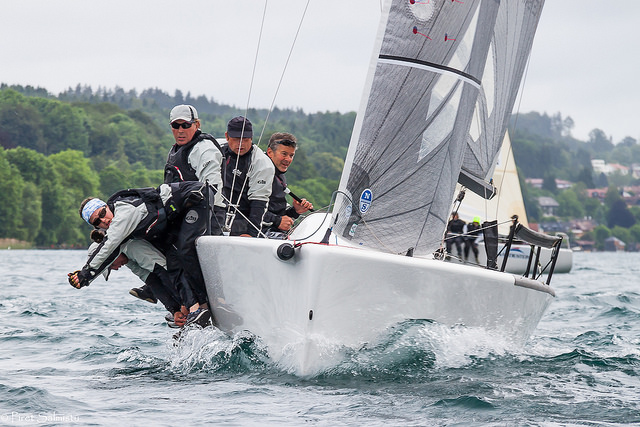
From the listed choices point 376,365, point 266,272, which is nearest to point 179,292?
point 266,272

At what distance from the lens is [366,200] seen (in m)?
6.97

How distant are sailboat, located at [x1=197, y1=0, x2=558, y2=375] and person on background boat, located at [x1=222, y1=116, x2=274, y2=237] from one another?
0.60 meters

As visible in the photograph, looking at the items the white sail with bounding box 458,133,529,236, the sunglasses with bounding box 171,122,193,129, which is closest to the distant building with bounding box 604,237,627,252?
the white sail with bounding box 458,133,529,236

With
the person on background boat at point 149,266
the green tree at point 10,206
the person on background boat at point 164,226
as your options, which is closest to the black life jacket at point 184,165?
the person on background boat at point 164,226

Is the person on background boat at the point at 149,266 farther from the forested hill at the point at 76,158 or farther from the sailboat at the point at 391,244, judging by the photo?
the forested hill at the point at 76,158

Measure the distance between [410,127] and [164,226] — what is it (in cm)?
197

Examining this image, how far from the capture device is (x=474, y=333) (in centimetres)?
680

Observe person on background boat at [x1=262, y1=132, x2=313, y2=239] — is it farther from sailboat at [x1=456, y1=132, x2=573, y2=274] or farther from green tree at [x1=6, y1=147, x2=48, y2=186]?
green tree at [x1=6, y1=147, x2=48, y2=186]

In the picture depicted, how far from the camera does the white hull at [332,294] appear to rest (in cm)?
600

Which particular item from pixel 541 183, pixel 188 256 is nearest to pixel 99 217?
pixel 188 256

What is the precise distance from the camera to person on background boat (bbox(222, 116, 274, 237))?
759 centimetres

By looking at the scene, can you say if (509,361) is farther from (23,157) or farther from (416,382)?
(23,157)

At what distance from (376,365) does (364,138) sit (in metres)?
1.71

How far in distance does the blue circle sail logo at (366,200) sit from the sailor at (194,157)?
107cm
